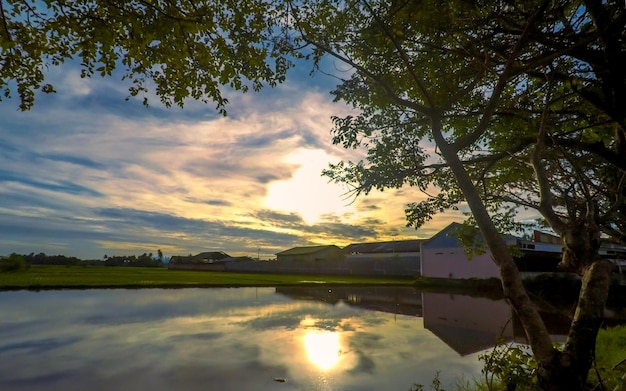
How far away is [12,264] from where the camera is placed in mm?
43562

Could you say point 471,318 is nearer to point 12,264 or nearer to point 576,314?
point 576,314

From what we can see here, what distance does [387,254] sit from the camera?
55156 mm

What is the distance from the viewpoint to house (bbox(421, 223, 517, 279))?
3294 cm

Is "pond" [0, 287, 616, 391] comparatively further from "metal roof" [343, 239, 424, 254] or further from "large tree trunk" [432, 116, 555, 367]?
"metal roof" [343, 239, 424, 254]

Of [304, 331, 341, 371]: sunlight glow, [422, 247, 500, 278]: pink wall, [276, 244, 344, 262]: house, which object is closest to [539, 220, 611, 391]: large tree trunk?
[304, 331, 341, 371]: sunlight glow

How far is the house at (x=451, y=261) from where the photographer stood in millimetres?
32938

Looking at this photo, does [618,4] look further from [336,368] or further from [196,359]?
[196,359]

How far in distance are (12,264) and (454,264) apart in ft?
158

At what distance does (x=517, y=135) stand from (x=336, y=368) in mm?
6377

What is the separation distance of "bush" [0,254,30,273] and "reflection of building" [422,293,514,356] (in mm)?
45394

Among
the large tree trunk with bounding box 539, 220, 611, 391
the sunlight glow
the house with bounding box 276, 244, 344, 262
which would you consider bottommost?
the sunlight glow

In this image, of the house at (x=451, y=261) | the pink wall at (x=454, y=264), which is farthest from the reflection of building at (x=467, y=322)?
the house at (x=451, y=261)

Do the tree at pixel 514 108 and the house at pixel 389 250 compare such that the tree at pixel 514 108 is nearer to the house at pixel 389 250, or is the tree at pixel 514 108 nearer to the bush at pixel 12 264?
the house at pixel 389 250

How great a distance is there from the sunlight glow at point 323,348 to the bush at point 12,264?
4585 cm
